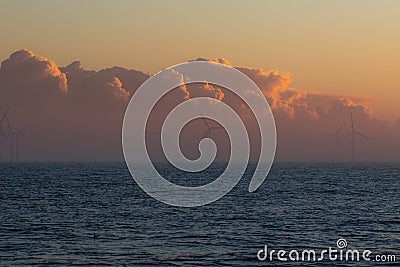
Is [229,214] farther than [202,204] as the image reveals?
No

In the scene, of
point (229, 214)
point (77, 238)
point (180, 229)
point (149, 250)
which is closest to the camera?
point (149, 250)

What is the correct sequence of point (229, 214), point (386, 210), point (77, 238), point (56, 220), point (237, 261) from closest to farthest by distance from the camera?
point (237, 261), point (77, 238), point (56, 220), point (229, 214), point (386, 210)

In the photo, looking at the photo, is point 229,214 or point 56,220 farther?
point 229,214

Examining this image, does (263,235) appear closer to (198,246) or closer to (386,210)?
(198,246)

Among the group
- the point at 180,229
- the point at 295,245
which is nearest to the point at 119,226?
the point at 180,229

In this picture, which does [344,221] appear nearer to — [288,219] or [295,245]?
[288,219]

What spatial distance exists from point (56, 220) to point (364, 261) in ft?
128

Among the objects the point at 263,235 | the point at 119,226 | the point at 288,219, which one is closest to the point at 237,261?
the point at 263,235

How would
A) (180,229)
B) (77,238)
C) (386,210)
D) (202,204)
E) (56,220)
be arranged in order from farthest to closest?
(202,204) < (386,210) < (56,220) < (180,229) < (77,238)

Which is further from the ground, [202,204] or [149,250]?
[202,204]

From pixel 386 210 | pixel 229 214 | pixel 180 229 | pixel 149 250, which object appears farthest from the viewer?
pixel 386 210

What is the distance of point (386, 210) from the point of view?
309ft

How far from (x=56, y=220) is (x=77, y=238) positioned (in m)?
16.4

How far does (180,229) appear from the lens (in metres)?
70.4
